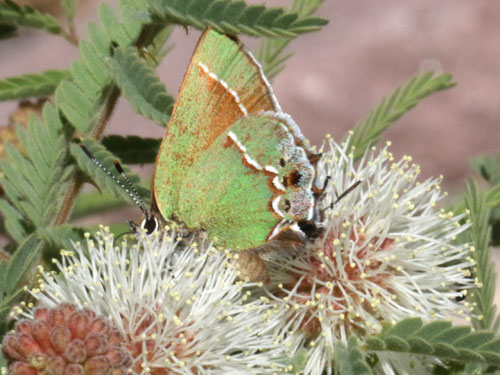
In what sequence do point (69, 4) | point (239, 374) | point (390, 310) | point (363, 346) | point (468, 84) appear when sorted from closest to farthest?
1. point (239, 374)
2. point (363, 346)
3. point (390, 310)
4. point (69, 4)
5. point (468, 84)

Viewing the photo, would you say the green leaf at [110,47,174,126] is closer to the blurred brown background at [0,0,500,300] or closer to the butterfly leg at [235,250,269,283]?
the butterfly leg at [235,250,269,283]

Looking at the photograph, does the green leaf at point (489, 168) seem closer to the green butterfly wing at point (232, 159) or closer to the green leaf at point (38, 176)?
the green butterfly wing at point (232, 159)

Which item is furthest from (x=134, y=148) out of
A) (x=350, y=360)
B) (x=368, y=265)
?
(x=350, y=360)

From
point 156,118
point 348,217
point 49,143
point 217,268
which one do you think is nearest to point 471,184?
point 348,217

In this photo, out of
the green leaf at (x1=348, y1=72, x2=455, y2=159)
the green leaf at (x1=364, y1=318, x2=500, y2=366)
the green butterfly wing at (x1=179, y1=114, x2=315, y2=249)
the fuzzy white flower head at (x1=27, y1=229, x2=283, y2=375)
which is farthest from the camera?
the green leaf at (x1=348, y1=72, x2=455, y2=159)

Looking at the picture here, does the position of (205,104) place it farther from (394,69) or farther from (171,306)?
(394,69)

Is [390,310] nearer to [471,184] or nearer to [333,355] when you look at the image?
[333,355]

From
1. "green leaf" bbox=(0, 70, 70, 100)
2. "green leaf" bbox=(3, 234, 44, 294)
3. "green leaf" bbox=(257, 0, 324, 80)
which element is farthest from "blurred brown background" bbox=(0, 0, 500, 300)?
"green leaf" bbox=(3, 234, 44, 294)
